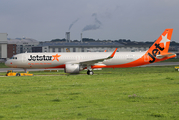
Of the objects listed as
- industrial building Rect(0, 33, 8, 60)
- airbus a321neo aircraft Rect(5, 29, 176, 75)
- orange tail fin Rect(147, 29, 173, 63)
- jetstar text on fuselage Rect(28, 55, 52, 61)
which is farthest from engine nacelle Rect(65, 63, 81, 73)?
industrial building Rect(0, 33, 8, 60)

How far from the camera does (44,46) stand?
15350 cm

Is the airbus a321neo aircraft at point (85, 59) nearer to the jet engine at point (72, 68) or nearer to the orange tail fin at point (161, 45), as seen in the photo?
the orange tail fin at point (161, 45)

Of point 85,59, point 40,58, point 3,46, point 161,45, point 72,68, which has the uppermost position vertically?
point 3,46

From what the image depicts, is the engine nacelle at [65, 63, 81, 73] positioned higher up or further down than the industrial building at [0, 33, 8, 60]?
further down

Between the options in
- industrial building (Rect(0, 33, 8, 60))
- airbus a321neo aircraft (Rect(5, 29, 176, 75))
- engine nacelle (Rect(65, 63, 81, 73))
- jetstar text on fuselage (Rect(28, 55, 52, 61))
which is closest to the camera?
engine nacelle (Rect(65, 63, 81, 73))

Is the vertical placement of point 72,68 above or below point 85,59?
below

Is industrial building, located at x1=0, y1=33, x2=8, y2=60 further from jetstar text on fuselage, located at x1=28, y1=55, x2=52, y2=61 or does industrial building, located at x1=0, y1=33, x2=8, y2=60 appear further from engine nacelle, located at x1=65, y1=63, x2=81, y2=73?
engine nacelle, located at x1=65, y1=63, x2=81, y2=73

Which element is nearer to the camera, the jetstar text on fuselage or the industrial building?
the jetstar text on fuselage

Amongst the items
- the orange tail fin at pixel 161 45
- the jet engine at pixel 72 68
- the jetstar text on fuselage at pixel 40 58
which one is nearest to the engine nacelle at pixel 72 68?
the jet engine at pixel 72 68

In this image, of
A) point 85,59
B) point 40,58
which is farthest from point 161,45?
point 40,58

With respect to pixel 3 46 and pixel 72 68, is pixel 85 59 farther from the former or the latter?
pixel 3 46

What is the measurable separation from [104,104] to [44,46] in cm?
14226

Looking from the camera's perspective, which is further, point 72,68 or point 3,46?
point 3,46

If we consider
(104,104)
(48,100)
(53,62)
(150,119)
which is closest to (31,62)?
(53,62)
